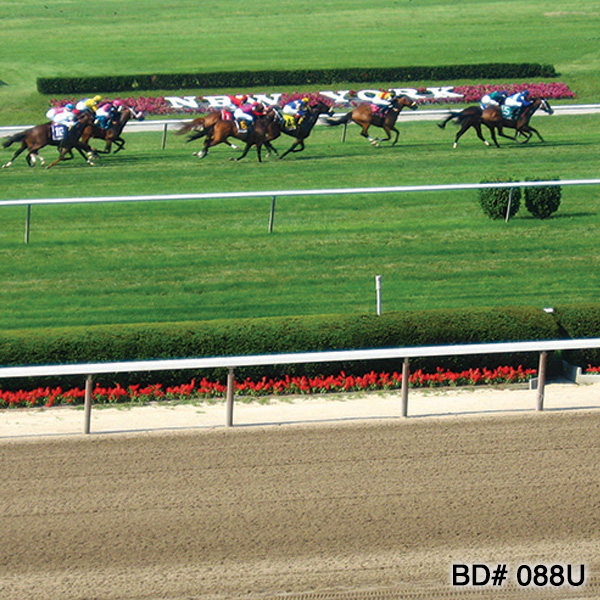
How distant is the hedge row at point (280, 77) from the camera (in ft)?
100

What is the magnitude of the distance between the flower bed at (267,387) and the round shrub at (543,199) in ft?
16.8

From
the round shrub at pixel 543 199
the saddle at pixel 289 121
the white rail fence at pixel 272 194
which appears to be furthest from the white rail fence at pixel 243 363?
the saddle at pixel 289 121

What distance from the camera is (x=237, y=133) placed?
20594mm

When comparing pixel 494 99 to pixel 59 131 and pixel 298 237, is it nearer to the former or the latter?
pixel 59 131

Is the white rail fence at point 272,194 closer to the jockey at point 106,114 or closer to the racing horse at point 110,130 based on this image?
the racing horse at point 110,130

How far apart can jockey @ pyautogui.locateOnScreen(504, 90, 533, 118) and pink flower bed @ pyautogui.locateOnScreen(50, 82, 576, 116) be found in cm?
712

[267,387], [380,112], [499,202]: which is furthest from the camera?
[380,112]

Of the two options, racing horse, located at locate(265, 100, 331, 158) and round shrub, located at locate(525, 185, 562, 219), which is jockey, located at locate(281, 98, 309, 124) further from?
round shrub, located at locate(525, 185, 562, 219)

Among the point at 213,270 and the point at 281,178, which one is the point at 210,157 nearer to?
the point at 281,178

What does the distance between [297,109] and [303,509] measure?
15.1m

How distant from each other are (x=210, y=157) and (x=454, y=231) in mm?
8625

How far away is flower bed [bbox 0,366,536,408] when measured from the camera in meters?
9.40

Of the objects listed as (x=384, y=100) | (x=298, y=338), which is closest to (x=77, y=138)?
(x=384, y=100)

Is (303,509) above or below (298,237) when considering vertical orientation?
below
